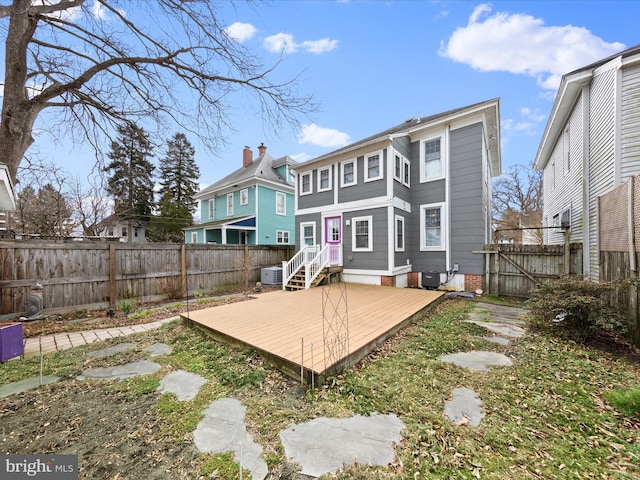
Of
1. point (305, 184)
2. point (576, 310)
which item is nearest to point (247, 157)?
point (305, 184)

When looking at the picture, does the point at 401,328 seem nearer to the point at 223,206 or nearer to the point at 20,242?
the point at 20,242

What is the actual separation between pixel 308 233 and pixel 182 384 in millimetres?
9090

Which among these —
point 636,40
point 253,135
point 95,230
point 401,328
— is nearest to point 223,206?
point 95,230

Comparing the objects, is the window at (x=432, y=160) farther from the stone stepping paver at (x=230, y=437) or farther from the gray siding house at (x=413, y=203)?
the stone stepping paver at (x=230, y=437)

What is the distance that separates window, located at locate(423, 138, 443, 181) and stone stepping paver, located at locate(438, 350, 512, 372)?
→ 7490mm

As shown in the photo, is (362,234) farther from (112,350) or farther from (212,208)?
(212,208)

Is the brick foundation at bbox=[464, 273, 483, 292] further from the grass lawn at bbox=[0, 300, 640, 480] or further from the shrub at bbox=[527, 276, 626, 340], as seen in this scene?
the grass lawn at bbox=[0, 300, 640, 480]

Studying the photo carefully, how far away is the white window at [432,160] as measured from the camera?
9727 millimetres

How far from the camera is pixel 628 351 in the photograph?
3805mm

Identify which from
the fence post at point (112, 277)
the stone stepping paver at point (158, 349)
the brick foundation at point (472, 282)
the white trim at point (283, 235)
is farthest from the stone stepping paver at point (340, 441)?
the white trim at point (283, 235)

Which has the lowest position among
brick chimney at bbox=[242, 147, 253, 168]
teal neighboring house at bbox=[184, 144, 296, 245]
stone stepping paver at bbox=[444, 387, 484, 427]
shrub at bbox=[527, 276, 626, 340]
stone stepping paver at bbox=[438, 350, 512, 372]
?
stone stepping paver at bbox=[438, 350, 512, 372]

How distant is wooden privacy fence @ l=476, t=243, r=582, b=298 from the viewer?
23.6ft

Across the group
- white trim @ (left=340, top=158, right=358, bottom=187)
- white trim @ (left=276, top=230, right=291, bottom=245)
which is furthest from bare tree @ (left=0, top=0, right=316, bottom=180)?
white trim @ (left=276, top=230, right=291, bottom=245)

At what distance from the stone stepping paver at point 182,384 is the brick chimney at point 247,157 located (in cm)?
1960
